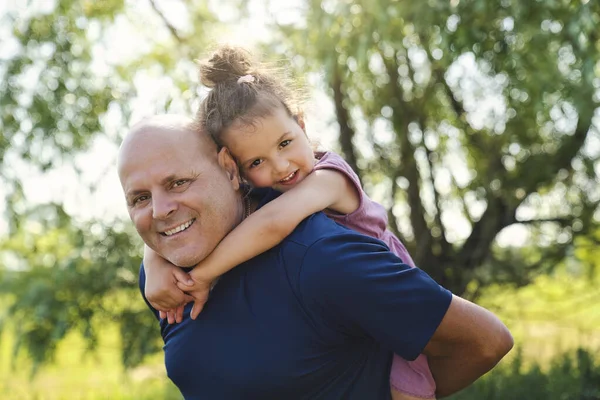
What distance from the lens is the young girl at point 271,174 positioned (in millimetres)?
1971

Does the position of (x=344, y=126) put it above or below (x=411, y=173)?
above

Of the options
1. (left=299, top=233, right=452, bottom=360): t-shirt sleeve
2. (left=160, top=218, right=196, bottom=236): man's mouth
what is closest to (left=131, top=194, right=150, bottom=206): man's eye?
(left=160, top=218, right=196, bottom=236): man's mouth

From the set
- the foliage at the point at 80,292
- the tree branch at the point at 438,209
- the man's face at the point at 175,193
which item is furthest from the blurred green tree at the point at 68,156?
the man's face at the point at 175,193

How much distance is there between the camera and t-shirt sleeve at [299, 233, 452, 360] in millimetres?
1786

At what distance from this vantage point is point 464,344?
6.42ft

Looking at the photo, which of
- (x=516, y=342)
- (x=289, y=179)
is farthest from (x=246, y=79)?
(x=516, y=342)

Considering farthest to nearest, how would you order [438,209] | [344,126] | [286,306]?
[438,209]
[344,126]
[286,306]

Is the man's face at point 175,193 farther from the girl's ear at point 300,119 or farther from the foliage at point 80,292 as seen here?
the foliage at point 80,292

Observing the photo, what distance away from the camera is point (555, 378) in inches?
186

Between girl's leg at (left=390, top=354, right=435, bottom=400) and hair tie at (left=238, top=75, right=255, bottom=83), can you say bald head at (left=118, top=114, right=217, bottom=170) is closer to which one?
hair tie at (left=238, top=75, right=255, bottom=83)

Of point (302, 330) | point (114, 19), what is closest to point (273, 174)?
point (302, 330)

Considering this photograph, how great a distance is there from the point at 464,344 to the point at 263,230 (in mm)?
550

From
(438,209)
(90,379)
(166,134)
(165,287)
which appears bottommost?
(90,379)

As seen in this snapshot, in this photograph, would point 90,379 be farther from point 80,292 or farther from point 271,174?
point 271,174
